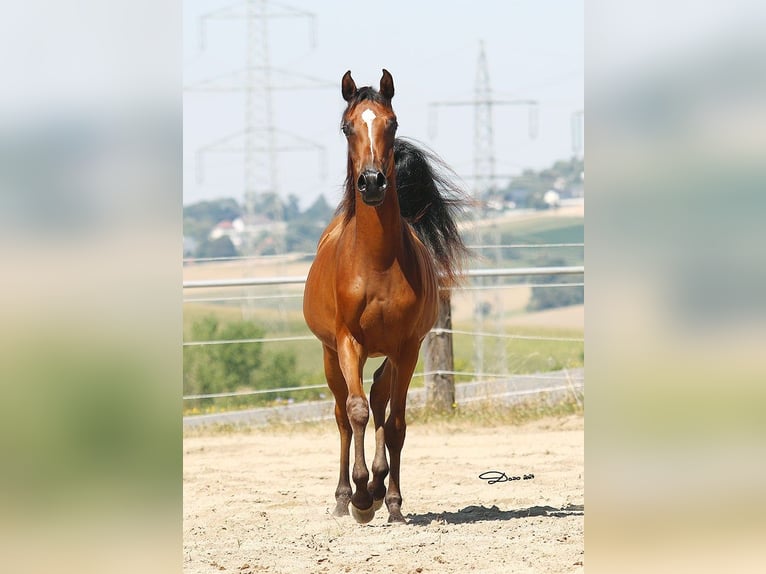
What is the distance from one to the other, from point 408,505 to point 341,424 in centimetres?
63

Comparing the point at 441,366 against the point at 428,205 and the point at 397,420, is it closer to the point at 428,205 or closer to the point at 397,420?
the point at 428,205

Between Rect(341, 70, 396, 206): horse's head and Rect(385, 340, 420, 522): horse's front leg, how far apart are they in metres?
0.98

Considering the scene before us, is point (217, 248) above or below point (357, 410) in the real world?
above

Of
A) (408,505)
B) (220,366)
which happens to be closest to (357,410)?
(408,505)

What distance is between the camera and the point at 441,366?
374 inches

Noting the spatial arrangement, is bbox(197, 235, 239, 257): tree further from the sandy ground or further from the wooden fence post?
the sandy ground

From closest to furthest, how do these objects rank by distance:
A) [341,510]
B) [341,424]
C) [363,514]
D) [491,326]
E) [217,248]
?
[363,514]
[341,510]
[341,424]
[491,326]
[217,248]
